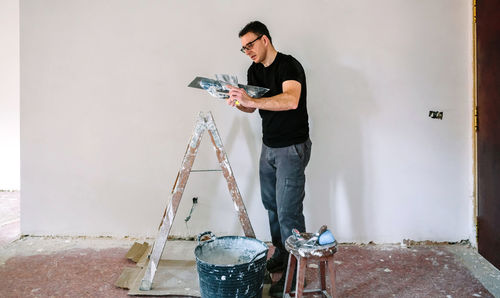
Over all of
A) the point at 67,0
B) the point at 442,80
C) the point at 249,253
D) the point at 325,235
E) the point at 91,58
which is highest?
the point at 67,0

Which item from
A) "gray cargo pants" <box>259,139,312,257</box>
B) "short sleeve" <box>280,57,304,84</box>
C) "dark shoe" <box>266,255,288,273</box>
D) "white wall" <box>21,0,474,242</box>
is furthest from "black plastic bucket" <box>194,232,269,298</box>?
"white wall" <box>21,0,474,242</box>

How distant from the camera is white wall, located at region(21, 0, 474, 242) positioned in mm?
2596

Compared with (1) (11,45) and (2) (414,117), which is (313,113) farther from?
(1) (11,45)

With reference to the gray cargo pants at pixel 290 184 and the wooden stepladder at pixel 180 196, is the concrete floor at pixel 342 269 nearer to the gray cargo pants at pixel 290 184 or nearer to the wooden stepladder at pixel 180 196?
the wooden stepladder at pixel 180 196

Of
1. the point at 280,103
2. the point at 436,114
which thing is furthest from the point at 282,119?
the point at 436,114

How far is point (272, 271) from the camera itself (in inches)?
86.5

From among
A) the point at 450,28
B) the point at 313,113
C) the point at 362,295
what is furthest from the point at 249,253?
the point at 450,28

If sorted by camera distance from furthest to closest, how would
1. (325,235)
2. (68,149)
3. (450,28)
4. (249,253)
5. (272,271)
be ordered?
(68,149) → (450,28) → (272,271) → (249,253) → (325,235)

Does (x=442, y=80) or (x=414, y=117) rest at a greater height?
Answer: (x=442, y=80)

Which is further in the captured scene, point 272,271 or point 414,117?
point 414,117

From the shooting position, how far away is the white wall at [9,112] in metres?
4.21

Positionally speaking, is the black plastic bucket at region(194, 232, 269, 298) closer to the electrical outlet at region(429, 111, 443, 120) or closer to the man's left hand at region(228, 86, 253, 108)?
the man's left hand at region(228, 86, 253, 108)

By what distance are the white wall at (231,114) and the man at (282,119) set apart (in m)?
0.63

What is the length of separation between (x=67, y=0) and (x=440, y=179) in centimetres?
313
